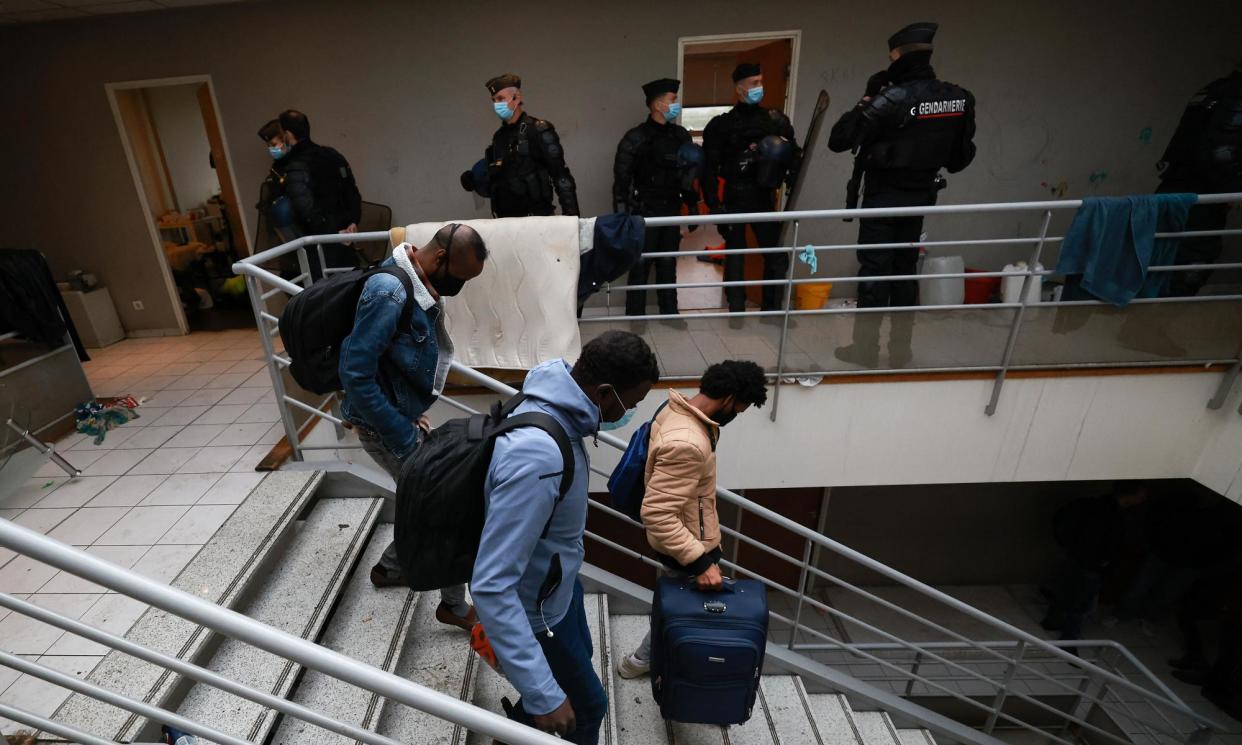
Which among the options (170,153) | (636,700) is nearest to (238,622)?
(636,700)

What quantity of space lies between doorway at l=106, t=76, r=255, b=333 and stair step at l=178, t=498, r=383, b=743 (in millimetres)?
3906

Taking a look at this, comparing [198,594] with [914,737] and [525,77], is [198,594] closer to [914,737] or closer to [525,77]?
[914,737]

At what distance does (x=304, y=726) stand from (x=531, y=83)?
4533 mm

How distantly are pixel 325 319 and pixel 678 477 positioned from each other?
131 cm

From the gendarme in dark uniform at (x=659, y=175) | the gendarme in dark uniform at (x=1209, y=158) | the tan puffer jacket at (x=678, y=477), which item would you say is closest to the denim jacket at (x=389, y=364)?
the tan puffer jacket at (x=678, y=477)

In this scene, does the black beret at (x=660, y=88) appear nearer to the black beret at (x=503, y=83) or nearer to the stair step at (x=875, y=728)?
the black beret at (x=503, y=83)

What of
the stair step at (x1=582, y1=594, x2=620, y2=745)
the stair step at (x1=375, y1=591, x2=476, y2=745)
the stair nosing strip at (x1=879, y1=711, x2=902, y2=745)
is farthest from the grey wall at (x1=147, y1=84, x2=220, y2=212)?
the stair nosing strip at (x1=879, y1=711, x2=902, y2=745)

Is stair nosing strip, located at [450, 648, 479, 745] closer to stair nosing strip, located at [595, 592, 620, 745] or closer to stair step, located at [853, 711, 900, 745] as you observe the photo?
stair nosing strip, located at [595, 592, 620, 745]

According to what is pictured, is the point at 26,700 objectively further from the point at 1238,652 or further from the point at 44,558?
the point at 1238,652

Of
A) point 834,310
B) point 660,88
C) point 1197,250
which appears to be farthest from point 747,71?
point 1197,250

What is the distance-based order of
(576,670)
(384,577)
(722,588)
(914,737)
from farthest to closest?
(914,737), (384,577), (722,588), (576,670)

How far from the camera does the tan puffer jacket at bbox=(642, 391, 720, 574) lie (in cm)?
192

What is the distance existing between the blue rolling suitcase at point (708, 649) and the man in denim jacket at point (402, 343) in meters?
1.18

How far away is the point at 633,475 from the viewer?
2156mm
